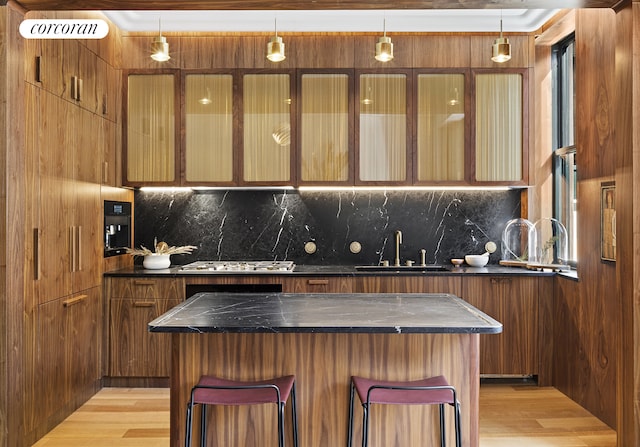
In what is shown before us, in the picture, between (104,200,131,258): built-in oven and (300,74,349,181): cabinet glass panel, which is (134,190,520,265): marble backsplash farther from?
(300,74,349,181): cabinet glass panel

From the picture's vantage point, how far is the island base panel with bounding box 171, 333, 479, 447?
2531 mm

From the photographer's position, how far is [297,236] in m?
4.93

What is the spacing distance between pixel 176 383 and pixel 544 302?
298 centimetres

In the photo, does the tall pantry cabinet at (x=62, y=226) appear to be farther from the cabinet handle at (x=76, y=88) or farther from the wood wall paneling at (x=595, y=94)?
the wood wall paneling at (x=595, y=94)

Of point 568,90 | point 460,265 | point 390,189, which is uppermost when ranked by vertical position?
point 568,90

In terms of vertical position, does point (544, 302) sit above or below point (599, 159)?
below

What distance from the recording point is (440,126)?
455 cm

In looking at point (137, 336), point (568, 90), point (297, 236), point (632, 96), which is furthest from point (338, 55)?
point (137, 336)

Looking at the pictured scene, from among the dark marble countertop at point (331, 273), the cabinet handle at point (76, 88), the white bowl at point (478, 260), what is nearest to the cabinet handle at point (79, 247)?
the dark marble countertop at point (331, 273)

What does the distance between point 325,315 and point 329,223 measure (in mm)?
2496

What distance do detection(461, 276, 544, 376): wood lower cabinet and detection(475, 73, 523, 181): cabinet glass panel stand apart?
91cm

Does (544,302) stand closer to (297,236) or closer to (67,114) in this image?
(297,236)

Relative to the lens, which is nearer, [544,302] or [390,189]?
[544,302]

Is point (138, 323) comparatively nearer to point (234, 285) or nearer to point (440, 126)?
point (234, 285)
